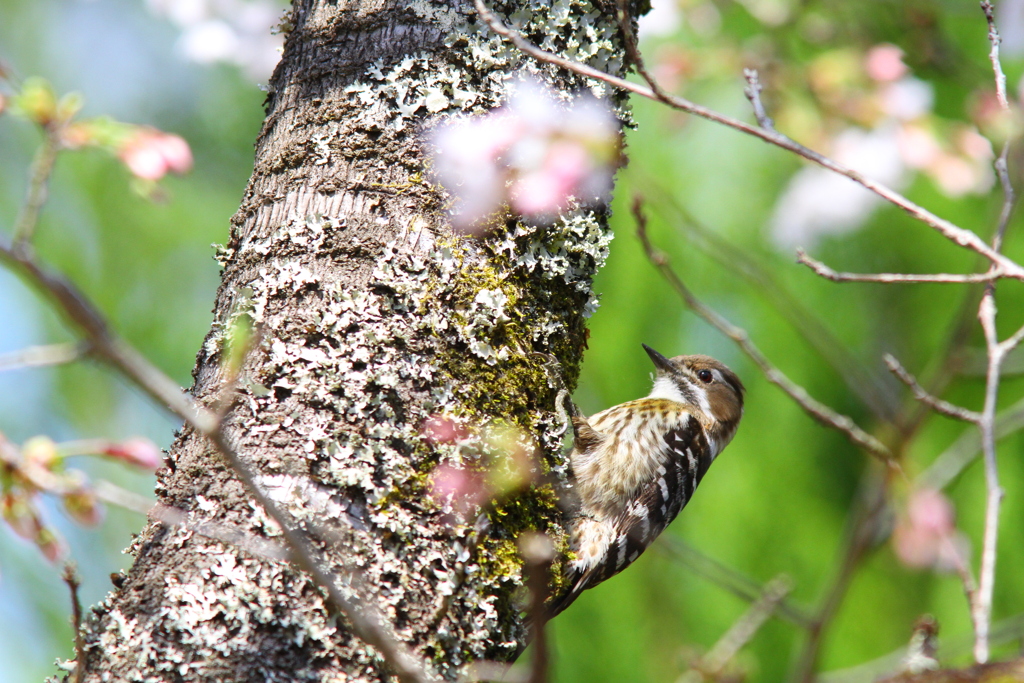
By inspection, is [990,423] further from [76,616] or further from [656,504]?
[76,616]

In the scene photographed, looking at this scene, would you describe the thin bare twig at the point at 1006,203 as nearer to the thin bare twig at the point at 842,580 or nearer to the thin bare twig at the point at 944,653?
the thin bare twig at the point at 842,580

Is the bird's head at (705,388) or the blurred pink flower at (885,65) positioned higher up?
the blurred pink flower at (885,65)

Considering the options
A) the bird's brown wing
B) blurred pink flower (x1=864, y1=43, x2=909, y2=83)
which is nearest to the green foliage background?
blurred pink flower (x1=864, y1=43, x2=909, y2=83)

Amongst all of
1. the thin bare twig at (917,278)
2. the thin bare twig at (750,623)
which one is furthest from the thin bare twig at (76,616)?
the thin bare twig at (750,623)

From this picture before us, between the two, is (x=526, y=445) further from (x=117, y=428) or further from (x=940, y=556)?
(x=117, y=428)

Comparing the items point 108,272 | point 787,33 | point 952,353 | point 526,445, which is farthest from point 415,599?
point 108,272
